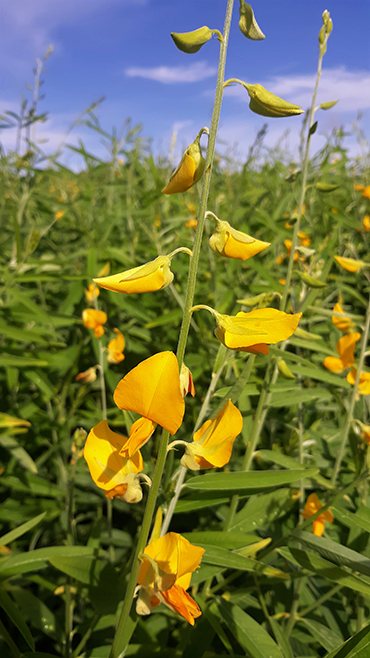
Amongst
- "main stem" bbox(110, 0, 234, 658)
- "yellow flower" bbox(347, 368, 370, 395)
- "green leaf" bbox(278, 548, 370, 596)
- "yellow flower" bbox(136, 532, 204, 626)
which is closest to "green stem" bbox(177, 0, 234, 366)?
"main stem" bbox(110, 0, 234, 658)

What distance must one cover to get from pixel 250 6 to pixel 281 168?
12.7 ft

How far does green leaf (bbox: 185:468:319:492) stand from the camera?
907mm

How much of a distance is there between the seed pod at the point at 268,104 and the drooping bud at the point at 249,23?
0.09 meters

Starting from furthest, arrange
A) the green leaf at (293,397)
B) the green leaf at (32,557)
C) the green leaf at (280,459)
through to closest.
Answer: the green leaf at (293,397) < the green leaf at (280,459) < the green leaf at (32,557)

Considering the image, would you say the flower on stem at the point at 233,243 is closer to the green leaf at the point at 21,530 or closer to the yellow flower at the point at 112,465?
the yellow flower at the point at 112,465

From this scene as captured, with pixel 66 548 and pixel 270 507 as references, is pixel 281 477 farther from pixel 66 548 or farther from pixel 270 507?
pixel 66 548

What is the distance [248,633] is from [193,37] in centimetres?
130

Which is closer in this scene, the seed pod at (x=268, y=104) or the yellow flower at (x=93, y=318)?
the seed pod at (x=268, y=104)

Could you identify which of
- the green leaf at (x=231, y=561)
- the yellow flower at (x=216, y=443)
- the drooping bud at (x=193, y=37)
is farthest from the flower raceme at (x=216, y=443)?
the drooping bud at (x=193, y=37)

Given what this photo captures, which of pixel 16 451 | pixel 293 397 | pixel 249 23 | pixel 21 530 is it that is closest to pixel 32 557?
pixel 21 530

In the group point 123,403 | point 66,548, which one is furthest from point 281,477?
point 66,548

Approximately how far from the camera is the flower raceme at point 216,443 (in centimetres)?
66

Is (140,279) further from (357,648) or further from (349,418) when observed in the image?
(349,418)

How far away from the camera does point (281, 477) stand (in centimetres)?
94
